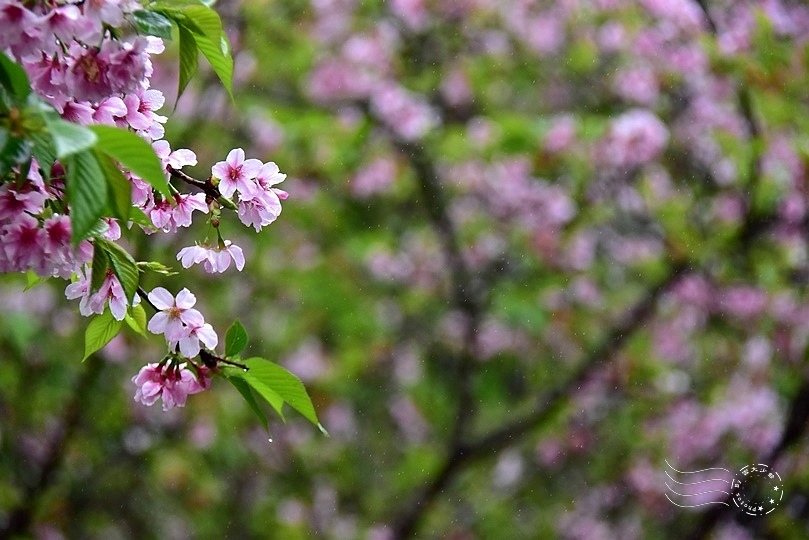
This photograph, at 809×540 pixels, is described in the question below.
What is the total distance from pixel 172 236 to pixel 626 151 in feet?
5.69

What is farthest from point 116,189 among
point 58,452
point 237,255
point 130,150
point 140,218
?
point 58,452

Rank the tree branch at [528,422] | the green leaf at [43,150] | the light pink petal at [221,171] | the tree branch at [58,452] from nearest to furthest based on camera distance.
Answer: the green leaf at [43,150]
the light pink petal at [221,171]
the tree branch at [58,452]
the tree branch at [528,422]

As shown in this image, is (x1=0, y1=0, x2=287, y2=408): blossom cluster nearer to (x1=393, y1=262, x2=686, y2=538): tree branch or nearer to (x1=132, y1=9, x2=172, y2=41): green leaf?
(x1=132, y1=9, x2=172, y2=41): green leaf

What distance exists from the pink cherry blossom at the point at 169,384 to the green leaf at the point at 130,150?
12.2 inches

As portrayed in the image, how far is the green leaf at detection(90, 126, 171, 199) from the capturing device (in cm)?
58

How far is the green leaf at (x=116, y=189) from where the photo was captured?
618 mm

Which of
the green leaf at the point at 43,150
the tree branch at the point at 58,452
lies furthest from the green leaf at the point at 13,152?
the tree branch at the point at 58,452

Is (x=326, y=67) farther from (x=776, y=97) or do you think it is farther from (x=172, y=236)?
(x=776, y=97)

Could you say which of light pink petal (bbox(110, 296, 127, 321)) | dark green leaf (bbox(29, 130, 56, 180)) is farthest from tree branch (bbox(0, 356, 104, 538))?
dark green leaf (bbox(29, 130, 56, 180))

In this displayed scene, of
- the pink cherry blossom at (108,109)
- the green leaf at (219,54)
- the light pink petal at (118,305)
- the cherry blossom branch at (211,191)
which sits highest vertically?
the green leaf at (219,54)

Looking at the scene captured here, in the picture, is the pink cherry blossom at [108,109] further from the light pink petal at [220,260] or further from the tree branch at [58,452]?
the tree branch at [58,452]

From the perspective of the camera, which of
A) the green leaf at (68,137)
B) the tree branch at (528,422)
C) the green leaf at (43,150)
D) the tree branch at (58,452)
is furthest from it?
the tree branch at (528,422)

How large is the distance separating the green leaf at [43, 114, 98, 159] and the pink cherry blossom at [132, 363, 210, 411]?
36cm

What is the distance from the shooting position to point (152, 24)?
2.27 feet
